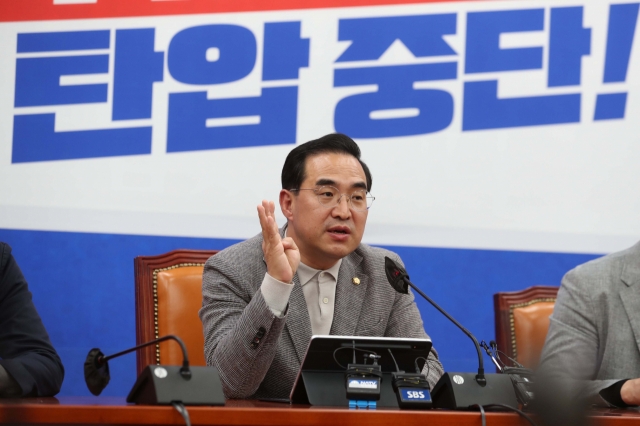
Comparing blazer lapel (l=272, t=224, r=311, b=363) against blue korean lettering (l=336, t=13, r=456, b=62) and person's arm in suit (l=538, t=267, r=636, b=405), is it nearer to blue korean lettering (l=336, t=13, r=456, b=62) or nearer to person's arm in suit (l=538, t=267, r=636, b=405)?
person's arm in suit (l=538, t=267, r=636, b=405)

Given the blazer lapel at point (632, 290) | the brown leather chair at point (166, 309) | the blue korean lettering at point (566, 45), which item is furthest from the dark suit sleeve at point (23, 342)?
the blue korean lettering at point (566, 45)

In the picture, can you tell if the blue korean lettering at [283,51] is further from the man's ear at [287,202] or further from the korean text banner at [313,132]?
the man's ear at [287,202]

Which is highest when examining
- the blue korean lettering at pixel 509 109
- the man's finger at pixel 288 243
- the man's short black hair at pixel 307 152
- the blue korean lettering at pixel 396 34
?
the blue korean lettering at pixel 396 34

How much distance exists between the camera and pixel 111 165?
126 inches

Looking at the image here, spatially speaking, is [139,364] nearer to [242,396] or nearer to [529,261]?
[242,396]

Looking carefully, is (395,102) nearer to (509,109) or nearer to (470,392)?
(509,109)

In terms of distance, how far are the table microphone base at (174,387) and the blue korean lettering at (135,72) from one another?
2.05 metres

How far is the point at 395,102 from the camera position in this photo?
337 centimetres

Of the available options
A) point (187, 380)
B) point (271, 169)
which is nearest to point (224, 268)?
point (187, 380)

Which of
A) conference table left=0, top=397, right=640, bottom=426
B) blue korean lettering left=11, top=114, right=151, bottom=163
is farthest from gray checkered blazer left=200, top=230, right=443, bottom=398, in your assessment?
blue korean lettering left=11, top=114, right=151, bottom=163

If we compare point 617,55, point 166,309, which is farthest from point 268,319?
point 617,55

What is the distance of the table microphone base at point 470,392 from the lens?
4.97ft

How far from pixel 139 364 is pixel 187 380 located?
1.01m

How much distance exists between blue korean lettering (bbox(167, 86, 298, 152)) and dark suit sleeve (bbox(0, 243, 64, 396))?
1198 mm
